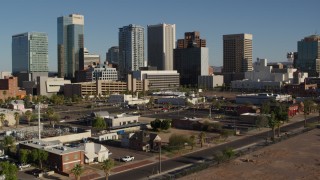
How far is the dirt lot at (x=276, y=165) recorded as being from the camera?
82.3 ft

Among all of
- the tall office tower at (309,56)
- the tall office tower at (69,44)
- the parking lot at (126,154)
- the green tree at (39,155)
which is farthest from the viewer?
the tall office tower at (69,44)

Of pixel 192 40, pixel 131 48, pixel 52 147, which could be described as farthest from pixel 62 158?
pixel 131 48

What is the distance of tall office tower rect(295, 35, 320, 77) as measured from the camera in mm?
147750

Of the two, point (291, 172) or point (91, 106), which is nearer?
point (291, 172)

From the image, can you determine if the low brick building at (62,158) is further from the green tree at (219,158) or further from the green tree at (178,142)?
the green tree at (219,158)

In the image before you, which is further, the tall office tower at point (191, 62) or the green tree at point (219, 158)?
the tall office tower at point (191, 62)

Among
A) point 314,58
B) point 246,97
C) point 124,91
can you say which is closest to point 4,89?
point 124,91

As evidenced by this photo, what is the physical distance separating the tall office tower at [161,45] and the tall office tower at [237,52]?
74.8ft

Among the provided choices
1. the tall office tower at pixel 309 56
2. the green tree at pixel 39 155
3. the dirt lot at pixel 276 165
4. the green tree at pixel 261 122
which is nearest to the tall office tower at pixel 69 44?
the tall office tower at pixel 309 56

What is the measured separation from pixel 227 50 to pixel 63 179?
139 metres

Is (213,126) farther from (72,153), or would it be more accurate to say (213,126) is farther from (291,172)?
(72,153)

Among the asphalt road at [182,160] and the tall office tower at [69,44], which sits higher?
the tall office tower at [69,44]

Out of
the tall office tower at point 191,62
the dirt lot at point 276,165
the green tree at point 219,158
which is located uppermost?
the tall office tower at point 191,62

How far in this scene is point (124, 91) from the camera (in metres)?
97.3
